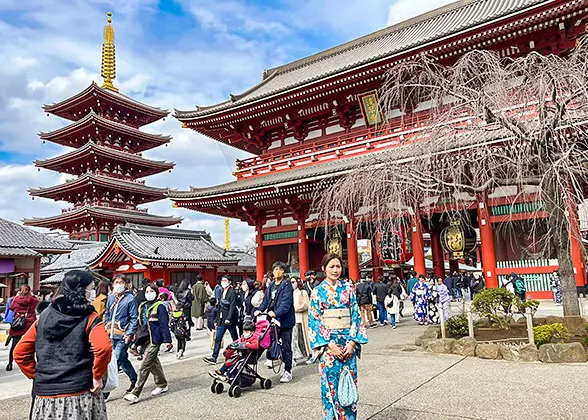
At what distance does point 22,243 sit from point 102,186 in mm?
15430

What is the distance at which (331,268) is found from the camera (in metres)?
4.05

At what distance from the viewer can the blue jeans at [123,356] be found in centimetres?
587

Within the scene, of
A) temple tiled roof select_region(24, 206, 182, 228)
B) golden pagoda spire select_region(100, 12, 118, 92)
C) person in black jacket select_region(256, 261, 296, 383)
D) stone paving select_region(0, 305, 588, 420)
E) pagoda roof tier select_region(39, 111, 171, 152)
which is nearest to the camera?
stone paving select_region(0, 305, 588, 420)

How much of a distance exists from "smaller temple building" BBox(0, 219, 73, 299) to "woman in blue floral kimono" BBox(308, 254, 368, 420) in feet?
59.1

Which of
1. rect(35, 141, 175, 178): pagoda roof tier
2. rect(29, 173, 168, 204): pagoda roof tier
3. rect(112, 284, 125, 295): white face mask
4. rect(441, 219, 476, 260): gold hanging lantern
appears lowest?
rect(112, 284, 125, 295): white face mask

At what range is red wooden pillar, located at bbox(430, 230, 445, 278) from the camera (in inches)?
776

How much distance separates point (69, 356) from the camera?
2945 mm

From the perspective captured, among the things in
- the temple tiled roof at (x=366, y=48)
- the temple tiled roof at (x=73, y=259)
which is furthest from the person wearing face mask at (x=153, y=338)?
the temple tiled roof at (x=73, y=259)

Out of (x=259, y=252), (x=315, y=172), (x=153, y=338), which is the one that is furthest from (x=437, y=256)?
(x=153, y=338)

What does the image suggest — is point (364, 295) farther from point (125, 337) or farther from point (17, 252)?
point (17, 252)

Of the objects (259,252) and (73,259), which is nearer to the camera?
(259,252)

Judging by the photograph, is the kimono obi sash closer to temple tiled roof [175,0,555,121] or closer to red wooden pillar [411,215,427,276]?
red wooden pillar [411,215,427,276]

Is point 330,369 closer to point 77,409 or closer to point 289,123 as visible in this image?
point 77,409

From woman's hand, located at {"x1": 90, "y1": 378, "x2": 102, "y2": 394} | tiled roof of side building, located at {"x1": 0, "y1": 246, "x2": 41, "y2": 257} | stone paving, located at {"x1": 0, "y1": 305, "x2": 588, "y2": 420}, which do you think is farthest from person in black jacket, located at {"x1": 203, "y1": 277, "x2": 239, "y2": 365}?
tiled roof of side building, located at {"x1": 0, "y1": 246, "x2": 41, "y2": 257}
